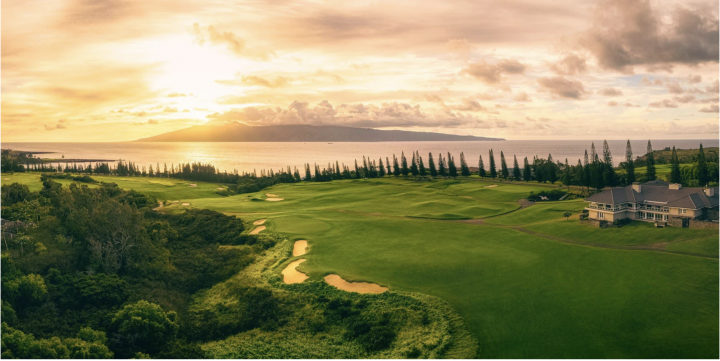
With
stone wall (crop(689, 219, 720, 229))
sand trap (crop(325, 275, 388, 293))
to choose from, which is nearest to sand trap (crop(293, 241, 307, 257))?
sand trap (crop(325, 275, 388, 293))

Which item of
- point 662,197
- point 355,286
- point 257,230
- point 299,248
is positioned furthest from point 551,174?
point 355,286

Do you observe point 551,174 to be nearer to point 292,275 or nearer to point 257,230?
point 257,230

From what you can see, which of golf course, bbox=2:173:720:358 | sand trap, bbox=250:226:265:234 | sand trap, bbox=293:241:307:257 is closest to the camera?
golf course, bbox=2:173:720:358

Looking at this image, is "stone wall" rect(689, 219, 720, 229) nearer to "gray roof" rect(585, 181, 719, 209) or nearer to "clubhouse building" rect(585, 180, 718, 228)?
"clubhouse building" rect(585, 180, 718, 228)

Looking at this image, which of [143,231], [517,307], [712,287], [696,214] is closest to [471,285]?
[517,307]

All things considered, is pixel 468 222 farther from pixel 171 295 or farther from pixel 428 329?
pixel 171 295

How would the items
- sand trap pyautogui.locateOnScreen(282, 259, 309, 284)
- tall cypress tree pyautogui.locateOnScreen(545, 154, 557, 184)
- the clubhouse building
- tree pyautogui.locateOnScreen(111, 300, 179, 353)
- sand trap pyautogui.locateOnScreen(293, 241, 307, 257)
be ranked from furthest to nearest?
tall cypress tree pyautogui.locateOnScreen(545, 154, 557, 184) < sand trap pyautogui.locateOnScreen(293, 241, 307, 257) < the clubhouse building < sand trap pyautogui.locateOnScreen(282, 259, 309, 284) < tree pyautogui.locateOnScreen(111, 300, 179, 353)

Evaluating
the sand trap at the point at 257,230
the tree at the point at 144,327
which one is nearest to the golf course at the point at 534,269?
the sand trap at the point at 257,230
